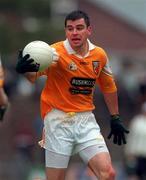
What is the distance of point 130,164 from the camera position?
18.9 metres

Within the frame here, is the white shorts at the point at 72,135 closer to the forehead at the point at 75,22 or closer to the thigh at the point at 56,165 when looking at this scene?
the thigh at the point at 56,165

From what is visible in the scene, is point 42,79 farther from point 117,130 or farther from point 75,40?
point 75,40

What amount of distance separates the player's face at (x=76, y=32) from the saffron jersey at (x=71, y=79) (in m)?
0.11

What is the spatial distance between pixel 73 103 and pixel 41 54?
838mm

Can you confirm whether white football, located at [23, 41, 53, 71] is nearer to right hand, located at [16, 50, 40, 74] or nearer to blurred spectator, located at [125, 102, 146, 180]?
right hand, located at [16, 50, 40, 74]

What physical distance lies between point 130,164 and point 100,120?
7911mm

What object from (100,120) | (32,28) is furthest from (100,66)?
(32,28)

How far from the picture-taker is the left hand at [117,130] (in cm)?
1441

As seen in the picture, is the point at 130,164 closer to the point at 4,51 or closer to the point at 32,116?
the point at 32,116

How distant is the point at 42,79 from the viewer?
33688mm

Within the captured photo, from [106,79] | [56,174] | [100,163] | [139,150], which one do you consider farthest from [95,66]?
[139,150]

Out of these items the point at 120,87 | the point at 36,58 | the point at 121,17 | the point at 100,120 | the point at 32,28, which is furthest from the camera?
the point at 121,17

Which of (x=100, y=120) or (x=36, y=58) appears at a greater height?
(x=36, y=58)

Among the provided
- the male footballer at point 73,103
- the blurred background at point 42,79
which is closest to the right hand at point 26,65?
the male footballer at point 73,103
